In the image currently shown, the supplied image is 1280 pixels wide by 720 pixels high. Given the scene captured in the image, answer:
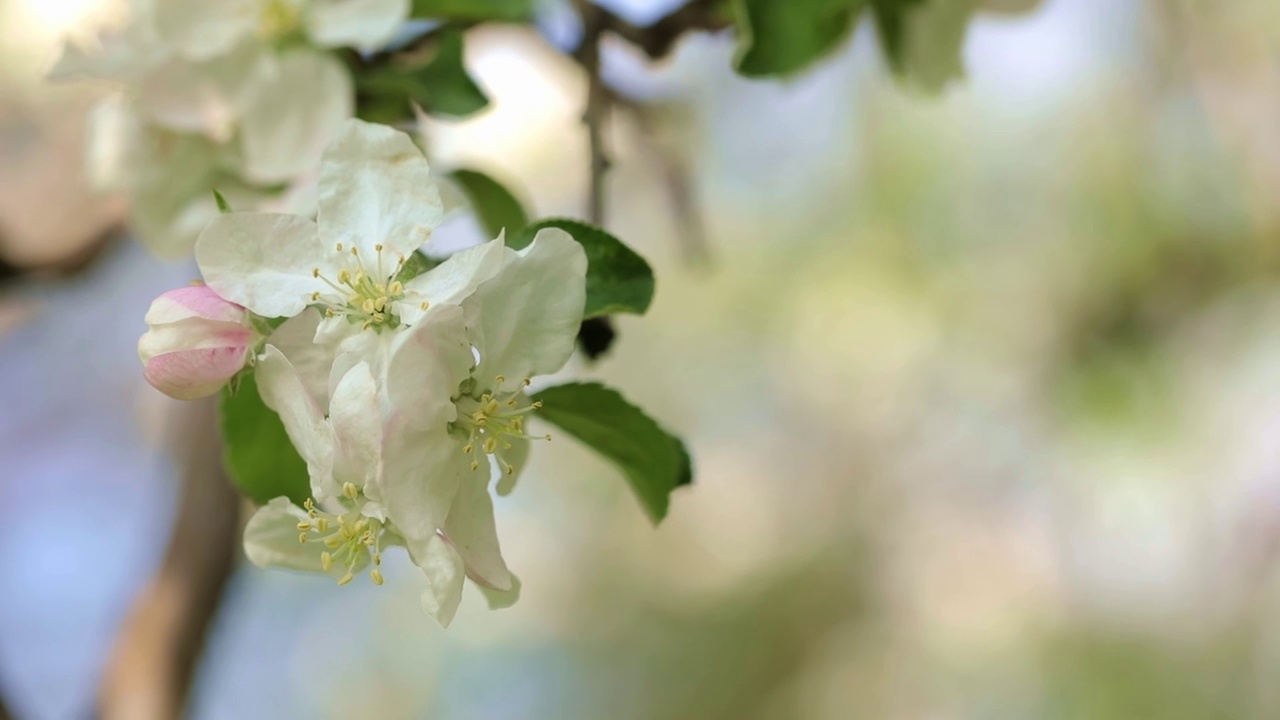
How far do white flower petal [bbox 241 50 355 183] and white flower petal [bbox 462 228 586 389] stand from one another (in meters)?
0.19

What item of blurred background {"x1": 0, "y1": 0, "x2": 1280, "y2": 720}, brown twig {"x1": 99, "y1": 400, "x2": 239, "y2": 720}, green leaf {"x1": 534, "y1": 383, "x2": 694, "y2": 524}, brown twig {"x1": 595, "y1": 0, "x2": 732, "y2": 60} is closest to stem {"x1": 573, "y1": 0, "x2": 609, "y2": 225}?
brown twig {"x1": 595, "y1": 0, "x2": 732, "y2": 60}

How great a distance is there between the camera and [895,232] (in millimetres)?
1343

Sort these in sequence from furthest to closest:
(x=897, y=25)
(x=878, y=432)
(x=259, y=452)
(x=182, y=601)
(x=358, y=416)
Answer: (x=878, y=432) < (x=182, y=601) < (x=897, y=25) < (x=259, y=452) < (x=358, y=416)

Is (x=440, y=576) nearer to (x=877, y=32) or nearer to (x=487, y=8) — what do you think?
(x=487, y=8)

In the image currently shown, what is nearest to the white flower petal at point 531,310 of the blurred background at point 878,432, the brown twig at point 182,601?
the brown twig at point 182,601

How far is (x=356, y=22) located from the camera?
0.41 metres

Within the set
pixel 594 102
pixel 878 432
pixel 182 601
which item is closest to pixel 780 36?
pixel 594 102

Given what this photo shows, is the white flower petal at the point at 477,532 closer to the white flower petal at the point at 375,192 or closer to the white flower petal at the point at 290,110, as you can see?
the white flower petal at the point at 375,192

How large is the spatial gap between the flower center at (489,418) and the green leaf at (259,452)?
96 millimetres

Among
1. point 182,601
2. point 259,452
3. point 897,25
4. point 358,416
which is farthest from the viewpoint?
point 182,601

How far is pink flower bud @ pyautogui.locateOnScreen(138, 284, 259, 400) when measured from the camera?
0.85 ft

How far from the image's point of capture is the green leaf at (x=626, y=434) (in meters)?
0.32

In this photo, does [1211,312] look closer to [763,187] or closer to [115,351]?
[763,187]

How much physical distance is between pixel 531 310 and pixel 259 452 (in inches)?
5.6
